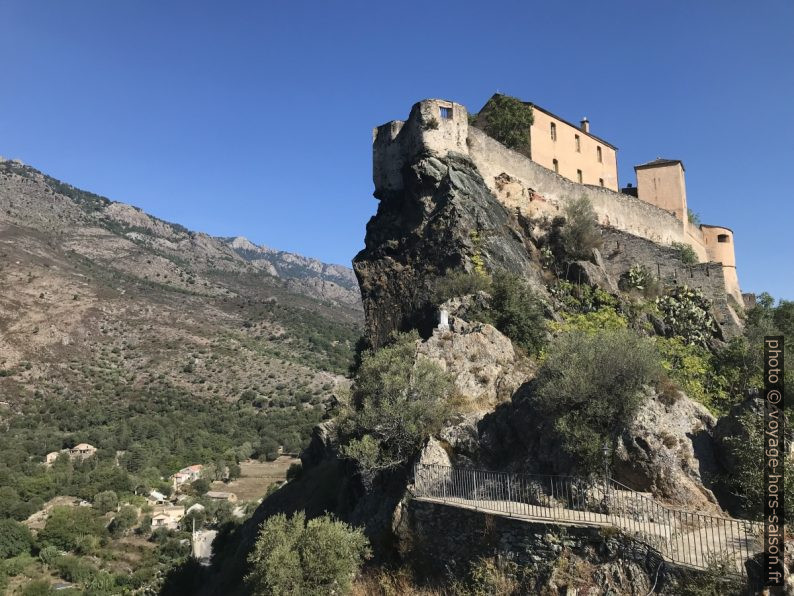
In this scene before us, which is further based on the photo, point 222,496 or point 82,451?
point 82,451

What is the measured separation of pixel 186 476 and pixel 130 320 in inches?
1517

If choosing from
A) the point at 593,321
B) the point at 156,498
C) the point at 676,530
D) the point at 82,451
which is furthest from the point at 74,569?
the point at 676,530

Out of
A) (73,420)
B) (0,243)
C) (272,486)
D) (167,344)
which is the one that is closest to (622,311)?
(272,486)

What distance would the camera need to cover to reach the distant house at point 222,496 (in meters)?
64.8

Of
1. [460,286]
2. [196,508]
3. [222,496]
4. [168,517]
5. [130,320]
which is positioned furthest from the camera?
[130,320]

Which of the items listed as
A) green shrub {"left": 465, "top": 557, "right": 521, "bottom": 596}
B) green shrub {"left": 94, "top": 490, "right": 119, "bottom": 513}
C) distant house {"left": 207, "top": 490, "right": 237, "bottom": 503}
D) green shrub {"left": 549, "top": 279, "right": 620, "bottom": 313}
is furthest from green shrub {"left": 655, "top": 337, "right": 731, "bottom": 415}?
green shrub {"left": 94, "top": 490, "right": 119, "bottom": 513}

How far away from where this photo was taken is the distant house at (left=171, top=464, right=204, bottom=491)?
231 feet

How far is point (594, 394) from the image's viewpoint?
13234mm

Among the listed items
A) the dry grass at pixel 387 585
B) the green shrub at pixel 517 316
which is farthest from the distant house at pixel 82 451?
the dry grass at pixel 387 585

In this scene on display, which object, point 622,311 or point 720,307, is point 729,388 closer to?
point 622,311

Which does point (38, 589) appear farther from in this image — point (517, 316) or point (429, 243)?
point (517, 316)

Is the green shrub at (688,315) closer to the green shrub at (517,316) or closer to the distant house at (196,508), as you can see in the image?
the green shrub at (517,316)

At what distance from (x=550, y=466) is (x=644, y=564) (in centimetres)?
404

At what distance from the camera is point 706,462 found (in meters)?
13.1
